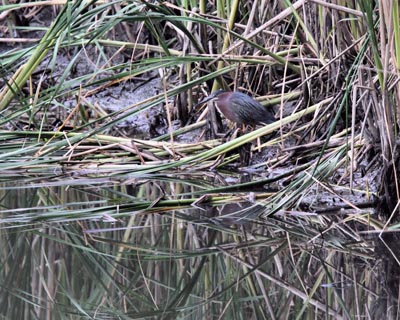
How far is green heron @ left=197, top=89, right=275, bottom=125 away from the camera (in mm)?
5645

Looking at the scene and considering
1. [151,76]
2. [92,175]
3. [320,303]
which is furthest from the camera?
[151,76]

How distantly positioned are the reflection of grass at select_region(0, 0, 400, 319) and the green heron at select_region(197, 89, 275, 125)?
19 cm

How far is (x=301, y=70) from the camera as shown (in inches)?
218

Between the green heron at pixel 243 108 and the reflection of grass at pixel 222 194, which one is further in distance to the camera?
the green heron at pixel 243 108

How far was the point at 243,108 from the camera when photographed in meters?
5.65

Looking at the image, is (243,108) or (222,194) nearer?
(222,194)

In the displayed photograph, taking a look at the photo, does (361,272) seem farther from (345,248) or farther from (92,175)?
(92,175)

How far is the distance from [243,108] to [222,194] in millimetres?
1120

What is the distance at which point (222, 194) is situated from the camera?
4641 mm

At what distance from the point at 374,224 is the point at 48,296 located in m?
1.41

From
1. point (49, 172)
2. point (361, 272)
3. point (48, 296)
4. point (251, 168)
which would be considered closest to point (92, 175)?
point (49, 172)

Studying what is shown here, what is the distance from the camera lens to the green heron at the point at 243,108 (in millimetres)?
5645

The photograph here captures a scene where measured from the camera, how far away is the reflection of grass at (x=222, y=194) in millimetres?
3463

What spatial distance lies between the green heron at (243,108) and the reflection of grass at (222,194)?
0.19 m
